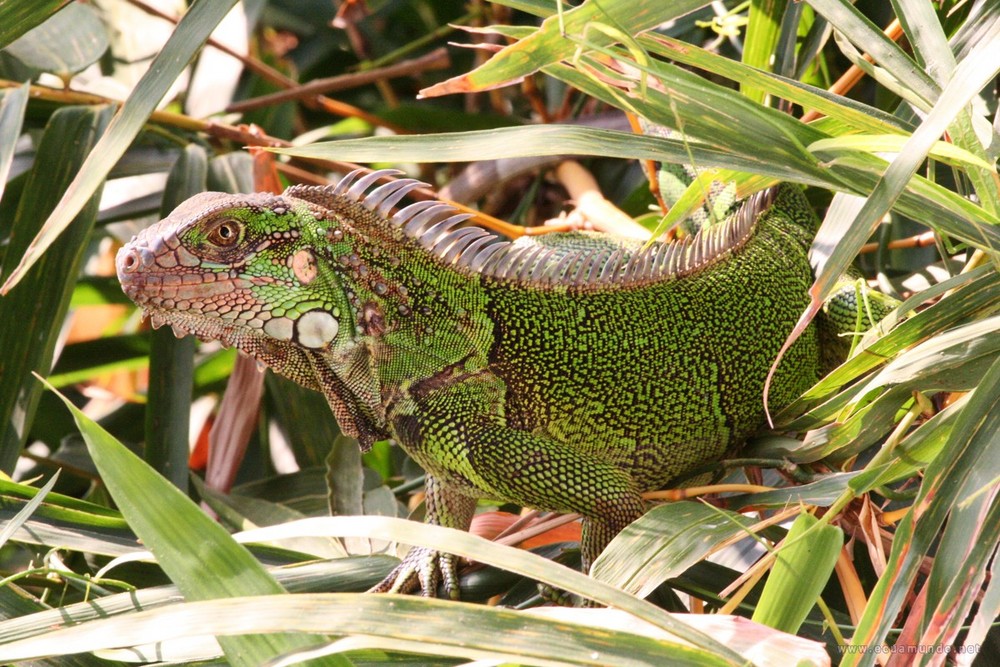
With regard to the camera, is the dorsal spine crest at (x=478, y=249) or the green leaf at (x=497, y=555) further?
the dorsal spine crest at (x=478, y=249)

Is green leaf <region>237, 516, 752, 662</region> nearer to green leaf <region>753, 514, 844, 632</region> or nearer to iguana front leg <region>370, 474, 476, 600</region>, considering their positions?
green leaf <region>753, 514, 844, 632</region>

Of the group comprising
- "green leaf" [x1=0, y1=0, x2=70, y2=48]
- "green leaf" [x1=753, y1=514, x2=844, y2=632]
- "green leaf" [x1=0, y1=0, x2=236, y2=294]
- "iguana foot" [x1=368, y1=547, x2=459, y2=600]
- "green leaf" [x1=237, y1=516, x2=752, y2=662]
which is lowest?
"iguana foot" [x1=368, y1=547, x2=459, y2=600]

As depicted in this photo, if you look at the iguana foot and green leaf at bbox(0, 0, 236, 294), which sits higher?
green leaf at bbox(0, 0, 236, 294)

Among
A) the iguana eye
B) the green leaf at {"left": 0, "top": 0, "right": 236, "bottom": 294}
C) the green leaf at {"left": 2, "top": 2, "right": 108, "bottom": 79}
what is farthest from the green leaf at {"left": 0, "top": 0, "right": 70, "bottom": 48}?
the green leaf at {"left": 2, "top": 2, "right": 108, "bottom": 79}

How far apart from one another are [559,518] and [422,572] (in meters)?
0.39

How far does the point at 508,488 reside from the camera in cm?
225

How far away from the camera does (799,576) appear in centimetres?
155

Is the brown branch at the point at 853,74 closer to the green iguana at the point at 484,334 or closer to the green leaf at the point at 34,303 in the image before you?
the green iguana at the point at 484,334

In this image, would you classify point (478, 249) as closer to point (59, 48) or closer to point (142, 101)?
point (142, 101)

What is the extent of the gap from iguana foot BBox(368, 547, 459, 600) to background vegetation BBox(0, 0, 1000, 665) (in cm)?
Result: 6

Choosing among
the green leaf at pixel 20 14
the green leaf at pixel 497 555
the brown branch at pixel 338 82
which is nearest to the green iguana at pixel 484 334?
the green leaf at pixel 20 14

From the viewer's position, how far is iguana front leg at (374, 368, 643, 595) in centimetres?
224

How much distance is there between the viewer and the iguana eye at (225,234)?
86.3 inches

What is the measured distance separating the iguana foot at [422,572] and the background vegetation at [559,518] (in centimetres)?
6
